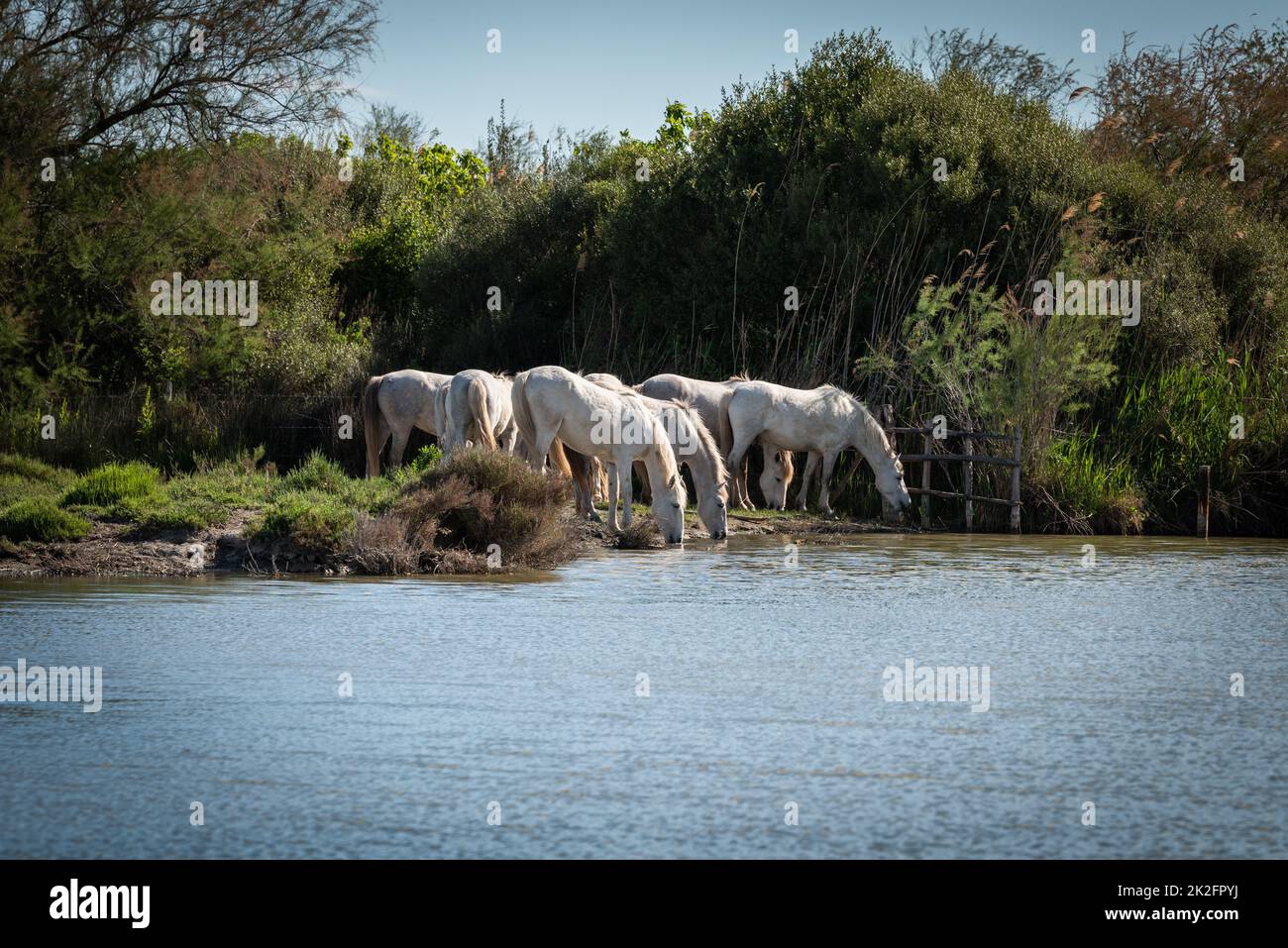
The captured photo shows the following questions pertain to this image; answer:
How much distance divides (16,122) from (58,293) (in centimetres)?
274

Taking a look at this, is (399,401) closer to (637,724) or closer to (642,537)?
(642,537)

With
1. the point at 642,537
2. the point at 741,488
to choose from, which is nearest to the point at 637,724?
the point at 642,537

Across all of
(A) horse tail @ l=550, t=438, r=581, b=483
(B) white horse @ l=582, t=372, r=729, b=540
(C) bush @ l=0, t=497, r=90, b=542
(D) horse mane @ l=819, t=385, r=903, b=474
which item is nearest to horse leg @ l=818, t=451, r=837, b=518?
(D) horse mane @ l=819, t=385, r=903, b=474

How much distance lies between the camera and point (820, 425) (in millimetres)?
20375

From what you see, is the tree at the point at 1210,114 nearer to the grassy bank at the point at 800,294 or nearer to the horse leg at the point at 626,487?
the grassy bank at the point at 800,294

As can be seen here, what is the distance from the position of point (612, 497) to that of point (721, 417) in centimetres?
419

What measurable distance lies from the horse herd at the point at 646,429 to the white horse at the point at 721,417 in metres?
0.01

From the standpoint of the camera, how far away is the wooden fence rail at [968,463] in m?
19.7

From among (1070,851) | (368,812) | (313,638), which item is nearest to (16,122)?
(313,638)

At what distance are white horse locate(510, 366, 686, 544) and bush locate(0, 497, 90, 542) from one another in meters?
5.27

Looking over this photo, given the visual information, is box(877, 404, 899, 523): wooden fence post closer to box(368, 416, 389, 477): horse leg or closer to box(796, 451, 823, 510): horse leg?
box(796, 451, 823, 510): horse leg

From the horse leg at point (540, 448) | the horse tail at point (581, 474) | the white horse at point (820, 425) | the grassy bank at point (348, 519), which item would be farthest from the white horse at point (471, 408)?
the white horse at point (820, 425)

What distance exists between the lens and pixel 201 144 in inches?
1000
